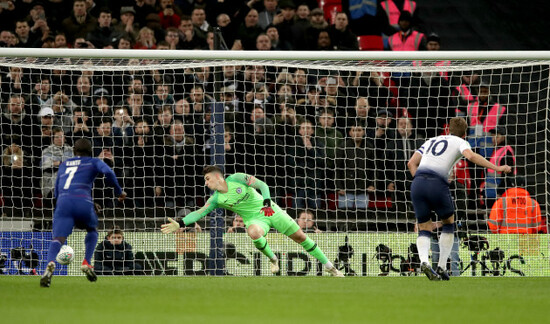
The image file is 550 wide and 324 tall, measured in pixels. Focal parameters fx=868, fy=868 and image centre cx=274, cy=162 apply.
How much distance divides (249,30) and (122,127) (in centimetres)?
345

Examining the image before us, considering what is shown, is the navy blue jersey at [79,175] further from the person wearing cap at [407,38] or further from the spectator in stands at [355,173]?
the person wearing cap at [407,38]

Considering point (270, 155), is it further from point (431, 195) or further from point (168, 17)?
point (168, 17)

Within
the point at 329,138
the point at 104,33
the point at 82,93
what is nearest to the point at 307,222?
the point at 329,138

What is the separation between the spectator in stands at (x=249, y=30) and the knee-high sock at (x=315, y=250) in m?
4.67

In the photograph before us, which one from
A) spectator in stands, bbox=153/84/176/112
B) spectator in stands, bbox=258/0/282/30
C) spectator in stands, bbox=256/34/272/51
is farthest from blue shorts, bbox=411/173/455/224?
spectator in stands, bbox=258/0/282/30

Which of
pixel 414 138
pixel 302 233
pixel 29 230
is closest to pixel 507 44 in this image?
pixel 414 138

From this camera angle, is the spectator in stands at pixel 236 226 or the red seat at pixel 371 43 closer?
the spectator in stands at pixel 236 226

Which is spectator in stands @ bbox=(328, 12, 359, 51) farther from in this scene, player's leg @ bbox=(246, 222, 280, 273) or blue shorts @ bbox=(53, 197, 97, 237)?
blue shorts @ bbox=(53, 197, 97, 237)

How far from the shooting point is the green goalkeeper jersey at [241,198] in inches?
445

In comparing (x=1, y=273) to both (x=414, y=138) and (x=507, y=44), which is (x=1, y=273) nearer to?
(x=414, y=138)

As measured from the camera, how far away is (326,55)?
449 inches

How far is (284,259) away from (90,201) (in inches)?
151

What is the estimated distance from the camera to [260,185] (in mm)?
11234

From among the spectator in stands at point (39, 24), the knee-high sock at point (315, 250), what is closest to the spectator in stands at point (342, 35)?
the knee-high sock at point (315, 250)
